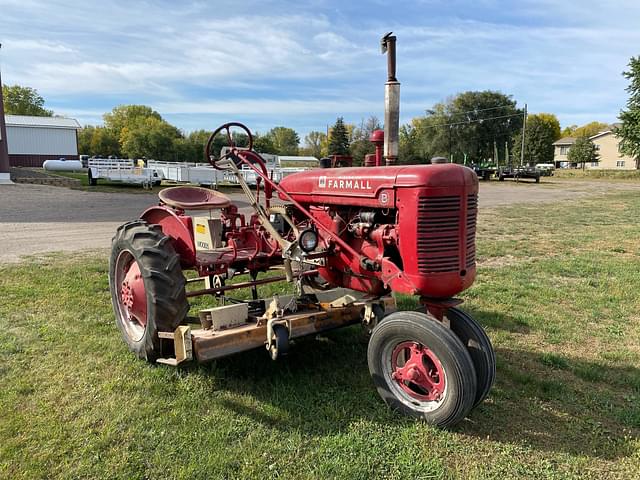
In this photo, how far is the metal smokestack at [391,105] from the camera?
3637 millimetres

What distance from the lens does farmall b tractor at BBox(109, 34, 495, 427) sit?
3.02 meters

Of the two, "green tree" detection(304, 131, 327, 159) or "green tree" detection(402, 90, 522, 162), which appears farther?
"green tree" detection(304, 131, 327, 159)

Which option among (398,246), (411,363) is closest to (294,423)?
(411,363)

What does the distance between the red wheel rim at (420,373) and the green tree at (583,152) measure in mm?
80222

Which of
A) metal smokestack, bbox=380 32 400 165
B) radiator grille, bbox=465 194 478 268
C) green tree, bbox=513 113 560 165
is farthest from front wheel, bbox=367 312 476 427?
green tree, bbox=513 113 560 165

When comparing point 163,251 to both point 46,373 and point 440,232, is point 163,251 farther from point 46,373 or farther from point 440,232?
point 440,232

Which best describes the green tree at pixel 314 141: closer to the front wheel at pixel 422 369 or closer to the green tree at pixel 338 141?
the green tree at pixel 338 141

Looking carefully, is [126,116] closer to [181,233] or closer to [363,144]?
[363,144]

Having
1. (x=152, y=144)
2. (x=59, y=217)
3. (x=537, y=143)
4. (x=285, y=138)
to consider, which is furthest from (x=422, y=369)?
(x=285, y=138)

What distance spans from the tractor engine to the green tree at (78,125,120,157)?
71690mm

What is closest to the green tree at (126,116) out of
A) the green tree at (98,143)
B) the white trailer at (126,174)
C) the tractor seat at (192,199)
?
the green tree at (98,143)

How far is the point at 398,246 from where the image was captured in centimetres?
325

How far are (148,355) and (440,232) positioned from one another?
2.38 metres

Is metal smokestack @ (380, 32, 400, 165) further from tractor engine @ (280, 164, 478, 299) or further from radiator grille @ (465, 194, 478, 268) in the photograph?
radiator grille @ (465, 194, 478, 268)
